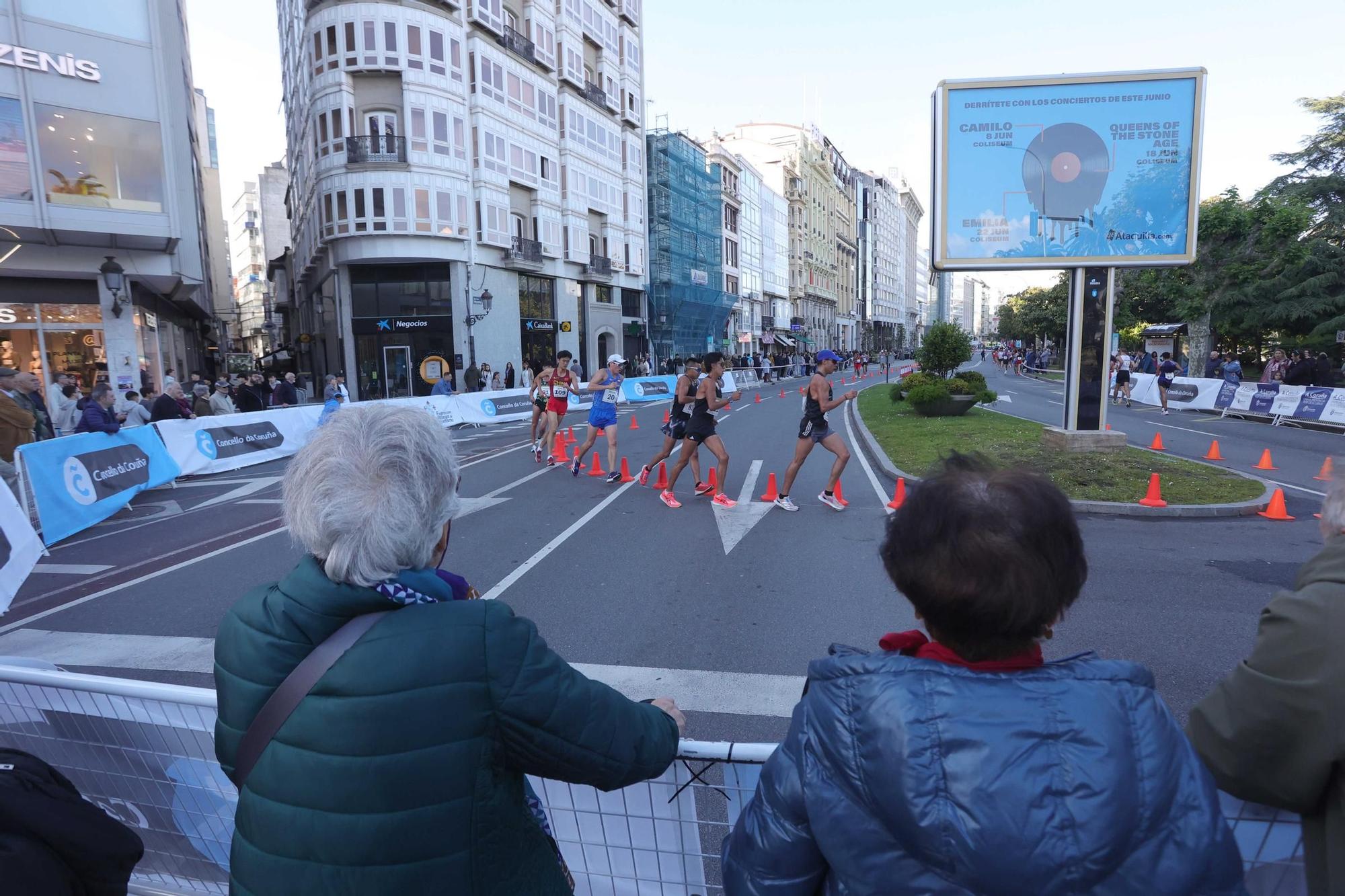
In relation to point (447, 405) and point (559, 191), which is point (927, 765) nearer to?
point (447, 405)

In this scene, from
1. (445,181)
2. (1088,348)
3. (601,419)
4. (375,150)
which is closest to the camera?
(601,419)

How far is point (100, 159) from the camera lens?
62.8ft

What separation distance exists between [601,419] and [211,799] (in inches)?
387

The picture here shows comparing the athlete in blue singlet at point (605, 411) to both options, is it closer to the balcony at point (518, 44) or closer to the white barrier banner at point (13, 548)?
the white barrier banner at point (13, 548)

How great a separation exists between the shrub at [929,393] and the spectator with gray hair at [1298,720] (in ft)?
59.3

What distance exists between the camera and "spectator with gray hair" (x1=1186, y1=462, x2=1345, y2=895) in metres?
Result: 1.42

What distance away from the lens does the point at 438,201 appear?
33.2 m

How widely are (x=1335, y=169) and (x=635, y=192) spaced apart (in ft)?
124

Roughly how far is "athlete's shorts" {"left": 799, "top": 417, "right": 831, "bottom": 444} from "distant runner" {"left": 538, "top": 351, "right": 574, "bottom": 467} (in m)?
5.13

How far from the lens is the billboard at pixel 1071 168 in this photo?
1235cm

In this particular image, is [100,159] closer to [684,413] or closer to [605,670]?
[684,413]

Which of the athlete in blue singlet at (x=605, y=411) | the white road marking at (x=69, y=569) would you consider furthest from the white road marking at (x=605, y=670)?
the athlete in blue singlet at (x=605, y=411)

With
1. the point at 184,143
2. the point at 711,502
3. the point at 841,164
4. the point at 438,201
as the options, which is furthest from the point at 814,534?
the point at 841,164

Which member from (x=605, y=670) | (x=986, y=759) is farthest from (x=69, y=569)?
(x=986, y=759)
